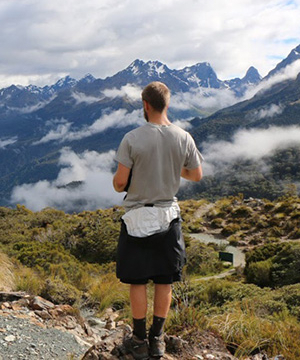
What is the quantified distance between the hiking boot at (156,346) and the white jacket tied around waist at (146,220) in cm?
113

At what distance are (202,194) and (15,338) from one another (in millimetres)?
143472

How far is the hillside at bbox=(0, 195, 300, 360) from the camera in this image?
14.1ft

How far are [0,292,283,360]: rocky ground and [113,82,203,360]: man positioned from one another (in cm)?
36

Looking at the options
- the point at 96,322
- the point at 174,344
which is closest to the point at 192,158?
the point at 174,344

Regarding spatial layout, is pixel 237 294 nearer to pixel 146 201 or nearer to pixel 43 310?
pixel 43 310

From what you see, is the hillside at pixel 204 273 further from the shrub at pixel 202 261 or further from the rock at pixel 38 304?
the rock at pixel 38 304

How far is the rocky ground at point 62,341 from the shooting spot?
12.0ft

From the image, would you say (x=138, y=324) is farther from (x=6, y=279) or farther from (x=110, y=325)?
(x=6, y=279)

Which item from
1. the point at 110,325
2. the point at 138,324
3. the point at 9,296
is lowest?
the point at 110,325

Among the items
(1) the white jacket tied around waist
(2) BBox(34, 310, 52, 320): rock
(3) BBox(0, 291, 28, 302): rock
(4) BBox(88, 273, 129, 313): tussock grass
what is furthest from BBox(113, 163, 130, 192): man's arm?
(4) BBox(88, 273, 129, 313): tussock grass

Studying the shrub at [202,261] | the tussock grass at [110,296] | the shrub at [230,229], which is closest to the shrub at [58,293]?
the tussock grass at [110,296]

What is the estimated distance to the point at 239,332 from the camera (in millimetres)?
4305

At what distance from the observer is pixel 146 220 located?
3.28m

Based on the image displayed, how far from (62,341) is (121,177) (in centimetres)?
227
